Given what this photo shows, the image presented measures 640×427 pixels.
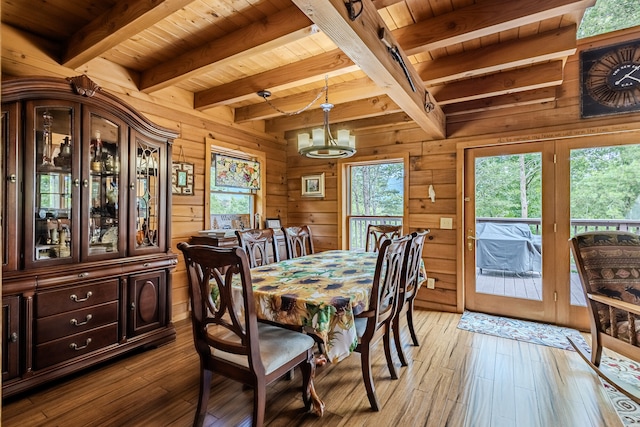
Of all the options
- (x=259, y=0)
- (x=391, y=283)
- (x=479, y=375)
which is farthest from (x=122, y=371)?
(x=259, y=0)

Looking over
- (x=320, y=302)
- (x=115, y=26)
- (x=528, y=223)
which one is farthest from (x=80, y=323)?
(x=528, y=223)

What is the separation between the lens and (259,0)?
2.20 m

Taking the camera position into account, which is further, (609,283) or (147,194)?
(147,194)

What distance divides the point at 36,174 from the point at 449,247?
3.91 m

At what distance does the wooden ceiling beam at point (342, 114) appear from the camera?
3609mm

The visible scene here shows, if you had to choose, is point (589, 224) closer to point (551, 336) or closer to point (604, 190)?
point (604, 190)

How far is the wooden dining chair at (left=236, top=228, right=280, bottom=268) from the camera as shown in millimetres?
2857

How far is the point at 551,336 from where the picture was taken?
3162 mm

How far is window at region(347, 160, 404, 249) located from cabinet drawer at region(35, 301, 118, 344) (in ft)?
9.85

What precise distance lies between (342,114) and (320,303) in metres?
2.68

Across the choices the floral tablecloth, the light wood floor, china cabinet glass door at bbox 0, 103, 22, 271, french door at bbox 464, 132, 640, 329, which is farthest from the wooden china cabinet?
french door at bbox 464, 132, 640, 329

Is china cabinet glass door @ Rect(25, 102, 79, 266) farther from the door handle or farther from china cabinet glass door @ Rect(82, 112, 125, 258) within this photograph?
the door handle

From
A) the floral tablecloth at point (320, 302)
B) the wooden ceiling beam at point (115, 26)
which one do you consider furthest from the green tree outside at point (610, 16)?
the wooden ceiling beam at point (115, 26)

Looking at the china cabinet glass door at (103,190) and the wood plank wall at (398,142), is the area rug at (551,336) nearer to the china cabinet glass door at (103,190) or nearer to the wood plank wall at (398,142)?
the wood plank wall at (398,142)
